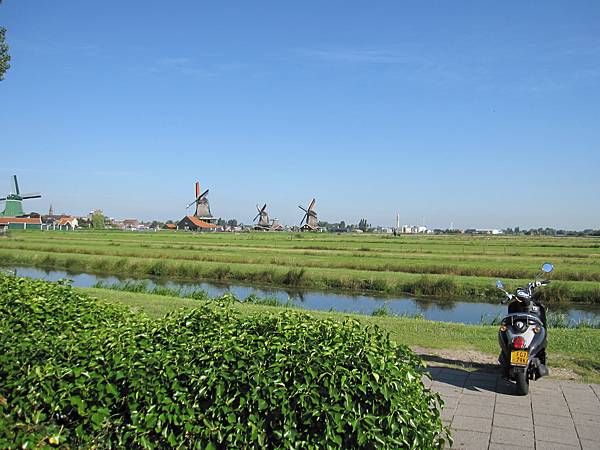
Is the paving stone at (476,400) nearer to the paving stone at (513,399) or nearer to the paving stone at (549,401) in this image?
the paving stone at (513,399)

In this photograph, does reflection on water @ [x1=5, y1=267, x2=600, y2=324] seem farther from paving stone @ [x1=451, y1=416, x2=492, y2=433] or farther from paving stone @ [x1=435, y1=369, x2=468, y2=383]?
paving stone @ [x1=451, y1=416, x2=492, y2=433]

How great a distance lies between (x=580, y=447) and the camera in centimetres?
410

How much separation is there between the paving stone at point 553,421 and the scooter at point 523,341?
1.99 feet

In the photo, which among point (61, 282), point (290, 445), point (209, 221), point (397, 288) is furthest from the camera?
point (209, 221)

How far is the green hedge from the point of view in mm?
2936

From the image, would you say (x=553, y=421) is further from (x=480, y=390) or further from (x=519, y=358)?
(x=480, y=390)

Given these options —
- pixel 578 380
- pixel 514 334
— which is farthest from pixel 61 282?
pixel 578 380

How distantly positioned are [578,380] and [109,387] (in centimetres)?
520

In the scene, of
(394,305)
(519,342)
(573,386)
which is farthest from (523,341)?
(394,305)

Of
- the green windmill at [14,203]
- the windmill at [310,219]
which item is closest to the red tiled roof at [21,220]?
the green windmill at [14,203]

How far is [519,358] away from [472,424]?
1200mm

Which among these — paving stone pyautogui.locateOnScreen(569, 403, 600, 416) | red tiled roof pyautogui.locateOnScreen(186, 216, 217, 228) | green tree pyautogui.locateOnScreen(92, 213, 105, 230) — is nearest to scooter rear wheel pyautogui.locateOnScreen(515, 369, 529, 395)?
paving stone pyautogui.locateOnScreen(569, 403, 600, 416)

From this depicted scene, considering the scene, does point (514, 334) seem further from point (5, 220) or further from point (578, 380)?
point (5, 220)

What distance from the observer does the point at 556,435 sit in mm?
4340
